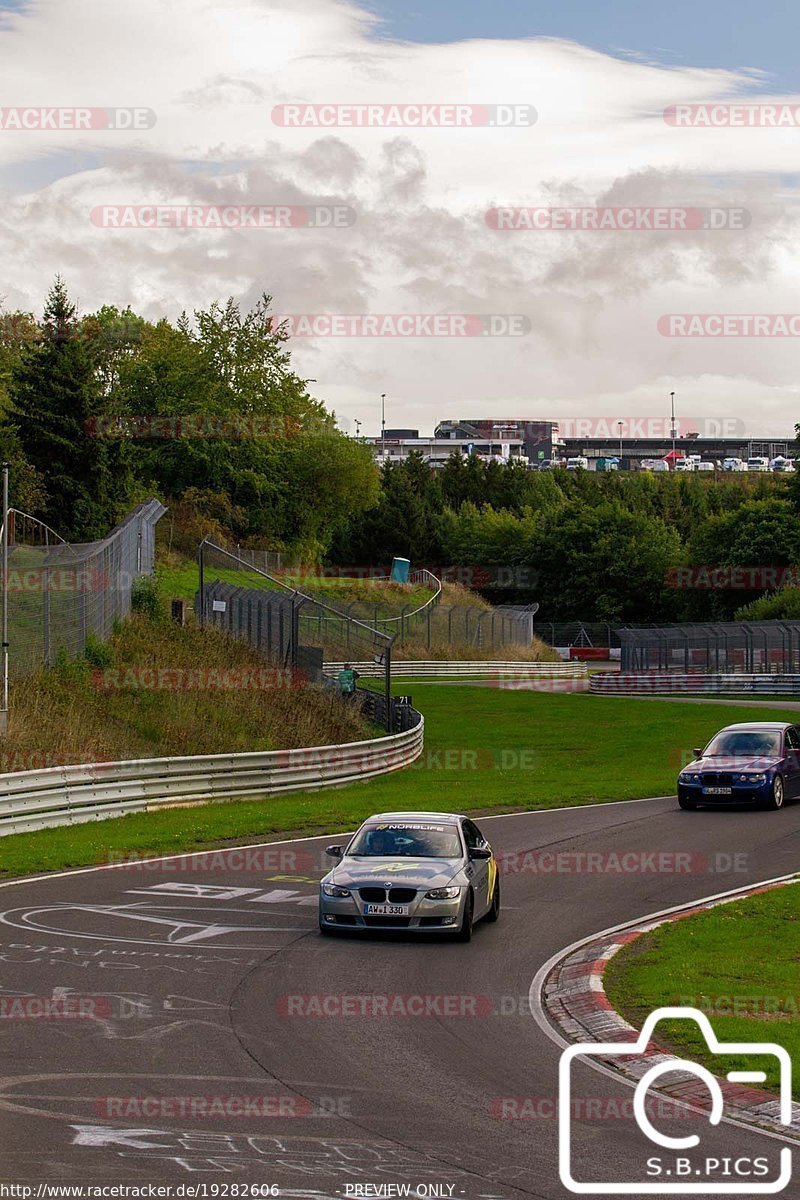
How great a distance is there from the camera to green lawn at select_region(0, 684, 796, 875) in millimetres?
23828

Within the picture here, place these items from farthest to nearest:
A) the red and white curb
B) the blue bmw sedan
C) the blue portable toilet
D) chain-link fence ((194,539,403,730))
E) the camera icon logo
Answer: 1. the blue portable toilet
2. chain-link fence ((194,539,403,730))
3. the blue bmw sedan
4. the red and white curb
5. the camera icon logo

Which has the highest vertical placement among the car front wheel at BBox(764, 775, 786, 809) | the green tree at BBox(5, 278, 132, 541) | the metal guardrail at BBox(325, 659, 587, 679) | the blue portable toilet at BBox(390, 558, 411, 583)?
the green tree at BBox(5, 278, 132, 541)

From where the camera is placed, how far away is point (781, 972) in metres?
13.6

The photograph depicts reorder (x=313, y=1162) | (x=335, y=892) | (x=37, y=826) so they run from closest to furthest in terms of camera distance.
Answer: (x=313, y=1162) < (x=335, y=892) < (x=37, y=826)

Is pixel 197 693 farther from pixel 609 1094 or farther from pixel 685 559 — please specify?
pixel 685 559

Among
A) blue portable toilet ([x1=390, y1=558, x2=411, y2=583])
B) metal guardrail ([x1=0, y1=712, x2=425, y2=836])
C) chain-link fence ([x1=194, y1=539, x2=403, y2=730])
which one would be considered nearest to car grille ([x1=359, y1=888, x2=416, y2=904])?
metal guardrail ([x1=0, y1=712, x2=425, y2=836])

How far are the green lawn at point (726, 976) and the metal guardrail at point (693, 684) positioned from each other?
5150 centimetres

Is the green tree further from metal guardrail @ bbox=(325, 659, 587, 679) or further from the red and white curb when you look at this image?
the red and white curb

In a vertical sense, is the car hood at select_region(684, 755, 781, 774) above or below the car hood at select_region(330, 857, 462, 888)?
below

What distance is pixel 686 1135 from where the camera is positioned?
28.9 ft

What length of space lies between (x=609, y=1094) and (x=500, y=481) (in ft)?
481

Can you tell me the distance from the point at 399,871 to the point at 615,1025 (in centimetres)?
451

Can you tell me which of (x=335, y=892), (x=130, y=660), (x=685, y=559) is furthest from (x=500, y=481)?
(x=335, y=892)

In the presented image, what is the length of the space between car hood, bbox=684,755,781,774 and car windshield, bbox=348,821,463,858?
41.7 ft
